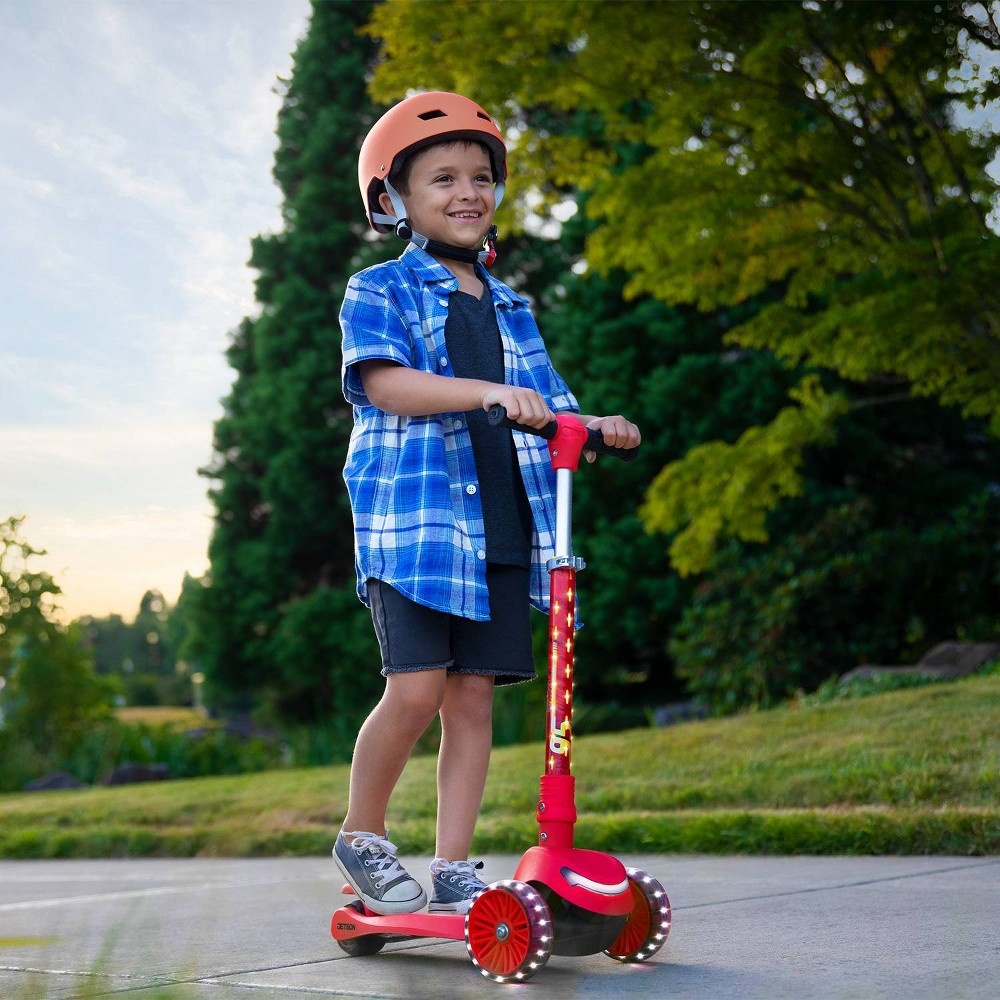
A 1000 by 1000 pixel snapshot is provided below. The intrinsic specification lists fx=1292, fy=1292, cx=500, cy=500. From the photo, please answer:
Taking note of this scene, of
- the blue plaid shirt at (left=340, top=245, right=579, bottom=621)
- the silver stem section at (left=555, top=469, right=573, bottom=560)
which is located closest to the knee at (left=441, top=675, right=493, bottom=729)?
the blue plaid shirt at (left=340, top=245, right=579, bottom=621)

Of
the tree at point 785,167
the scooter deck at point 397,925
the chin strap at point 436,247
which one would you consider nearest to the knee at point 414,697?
the scooter deck at point 397,925

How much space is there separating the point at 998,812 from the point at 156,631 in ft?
223

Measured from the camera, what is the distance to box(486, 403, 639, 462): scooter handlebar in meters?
2.35

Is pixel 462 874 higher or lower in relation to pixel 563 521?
lower

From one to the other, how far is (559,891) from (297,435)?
1483cm

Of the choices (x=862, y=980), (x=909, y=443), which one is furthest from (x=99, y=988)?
(x=909, y=443)

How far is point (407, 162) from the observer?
2.88 m

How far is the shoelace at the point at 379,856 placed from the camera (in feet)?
8.53

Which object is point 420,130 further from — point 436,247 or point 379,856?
point 379,856

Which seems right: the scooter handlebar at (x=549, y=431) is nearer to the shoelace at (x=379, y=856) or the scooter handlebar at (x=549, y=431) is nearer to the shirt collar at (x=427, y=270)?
the shirt collar at (x=427, y=270)

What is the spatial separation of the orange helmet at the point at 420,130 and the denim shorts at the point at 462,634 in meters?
0.89

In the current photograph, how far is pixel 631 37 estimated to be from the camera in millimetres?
7102

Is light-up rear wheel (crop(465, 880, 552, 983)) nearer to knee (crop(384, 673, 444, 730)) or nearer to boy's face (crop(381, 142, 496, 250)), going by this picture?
knee (crop(384, 673, 444, 730))

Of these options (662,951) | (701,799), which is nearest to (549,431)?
(662,951)
